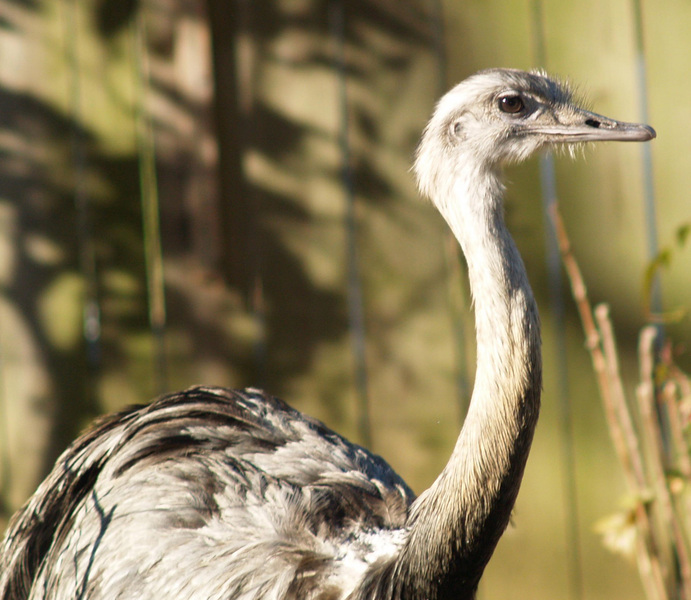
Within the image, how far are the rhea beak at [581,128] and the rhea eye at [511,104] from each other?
4 cm

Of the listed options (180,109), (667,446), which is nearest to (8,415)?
(180,109)

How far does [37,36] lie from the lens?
2.51m

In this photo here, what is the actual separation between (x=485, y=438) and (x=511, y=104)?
2.13ft

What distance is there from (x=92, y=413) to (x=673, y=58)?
199 cm

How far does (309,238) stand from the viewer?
2557mm

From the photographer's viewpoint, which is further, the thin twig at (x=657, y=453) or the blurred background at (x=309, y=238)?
the blurred background at (x=309, y=238)

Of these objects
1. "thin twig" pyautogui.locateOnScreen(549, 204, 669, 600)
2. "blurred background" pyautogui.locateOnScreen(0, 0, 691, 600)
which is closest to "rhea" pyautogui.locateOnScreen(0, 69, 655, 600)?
"blurred background" pyautogui.locateOnScreen(0, 0, 691, 600)

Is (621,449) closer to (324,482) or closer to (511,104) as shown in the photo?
(324,482)

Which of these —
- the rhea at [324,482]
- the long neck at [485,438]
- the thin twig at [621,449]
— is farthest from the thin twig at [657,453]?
the long neck at [485,438]

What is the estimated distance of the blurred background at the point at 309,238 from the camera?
247cm

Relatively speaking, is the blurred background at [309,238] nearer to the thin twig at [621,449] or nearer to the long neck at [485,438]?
the thin twig at [621,449]

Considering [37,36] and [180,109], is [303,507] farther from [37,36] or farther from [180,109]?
[37,36]

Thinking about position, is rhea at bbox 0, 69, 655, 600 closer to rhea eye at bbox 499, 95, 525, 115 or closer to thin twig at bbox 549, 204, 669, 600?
rhea eye at bbox 499, 95, 525, 115

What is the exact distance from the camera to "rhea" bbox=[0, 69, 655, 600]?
1359 millimetres
